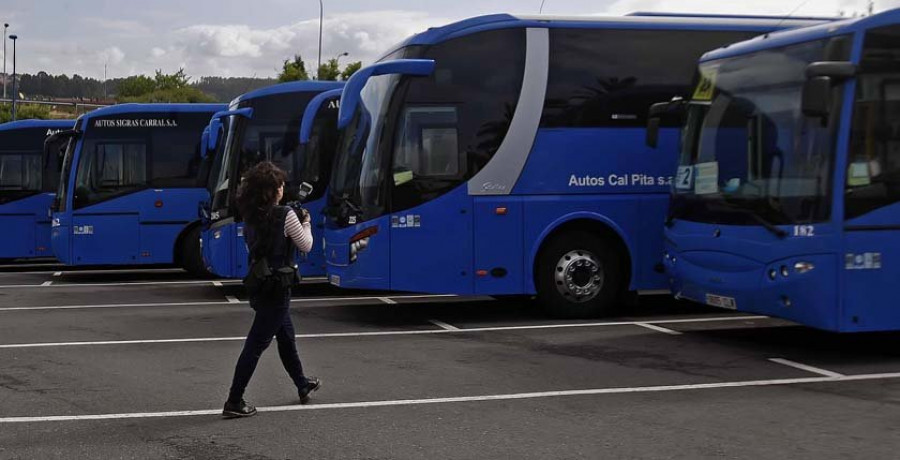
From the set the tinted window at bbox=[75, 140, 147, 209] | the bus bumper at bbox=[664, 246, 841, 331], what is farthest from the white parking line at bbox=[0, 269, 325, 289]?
the bus bumper at bbox=[664, 246, 841, 331]

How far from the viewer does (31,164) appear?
74.2 ft

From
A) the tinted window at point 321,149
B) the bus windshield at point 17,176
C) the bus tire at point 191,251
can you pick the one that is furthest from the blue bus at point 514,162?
the bus windshield at point 17,176

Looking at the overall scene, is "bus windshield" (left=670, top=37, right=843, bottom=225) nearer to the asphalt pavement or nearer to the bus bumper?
the bus bumper

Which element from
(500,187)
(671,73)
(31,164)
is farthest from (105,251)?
(671,73)

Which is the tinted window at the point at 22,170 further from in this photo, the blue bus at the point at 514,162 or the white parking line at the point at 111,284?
the blue bus at the point at 514,162

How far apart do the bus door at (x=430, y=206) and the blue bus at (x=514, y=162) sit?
13 mm

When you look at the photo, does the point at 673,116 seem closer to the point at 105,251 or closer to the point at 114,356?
the point at 114,356

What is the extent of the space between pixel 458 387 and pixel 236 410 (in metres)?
1.84

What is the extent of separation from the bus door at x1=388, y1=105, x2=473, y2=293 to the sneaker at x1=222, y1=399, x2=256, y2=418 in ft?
15.8

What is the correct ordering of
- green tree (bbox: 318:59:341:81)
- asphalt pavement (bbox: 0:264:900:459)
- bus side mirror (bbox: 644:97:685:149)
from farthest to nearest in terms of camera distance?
green tree (bbox: 318:59:341:81) → bus side mirror (bbox: 644:97:685:149) → asphalt pavement (bbox: 0:264:900:459)

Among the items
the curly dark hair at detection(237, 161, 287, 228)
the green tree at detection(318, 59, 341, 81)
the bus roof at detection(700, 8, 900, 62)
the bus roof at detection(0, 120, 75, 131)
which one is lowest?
the curly dark hair at detection(237, 161, 287, 228)

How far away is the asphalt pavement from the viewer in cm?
670

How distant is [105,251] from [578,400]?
43.7 feet

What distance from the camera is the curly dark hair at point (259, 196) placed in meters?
7.61
